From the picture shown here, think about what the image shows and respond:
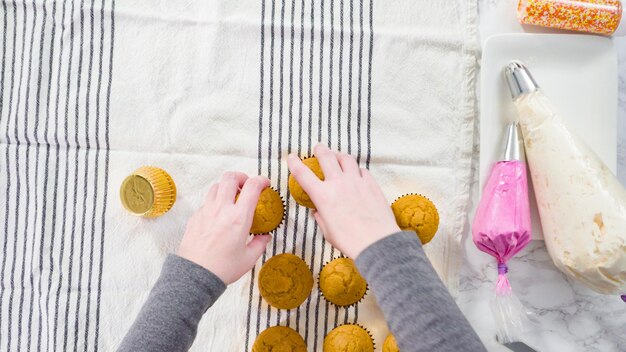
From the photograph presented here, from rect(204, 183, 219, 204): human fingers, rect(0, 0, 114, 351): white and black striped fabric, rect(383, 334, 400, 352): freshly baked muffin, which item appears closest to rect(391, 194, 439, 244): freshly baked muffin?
rect(383, 334, 400, 352): freshly baked muffin

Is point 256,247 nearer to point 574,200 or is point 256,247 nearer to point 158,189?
point 158,189

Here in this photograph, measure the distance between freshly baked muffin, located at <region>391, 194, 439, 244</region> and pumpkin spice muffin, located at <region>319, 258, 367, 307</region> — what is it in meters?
0.09

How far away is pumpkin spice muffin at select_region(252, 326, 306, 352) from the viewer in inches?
28.6

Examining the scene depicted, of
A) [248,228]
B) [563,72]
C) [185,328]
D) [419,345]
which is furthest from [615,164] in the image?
[185,328]

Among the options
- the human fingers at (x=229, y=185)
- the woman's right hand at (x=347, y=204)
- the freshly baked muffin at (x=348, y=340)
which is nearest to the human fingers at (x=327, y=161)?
the woman's right hand at (x=347, y=204)

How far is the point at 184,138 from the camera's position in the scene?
80cm

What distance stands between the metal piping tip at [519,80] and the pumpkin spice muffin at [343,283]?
33 cm

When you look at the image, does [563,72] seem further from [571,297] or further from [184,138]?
[184,138]

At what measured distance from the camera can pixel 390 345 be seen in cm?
73

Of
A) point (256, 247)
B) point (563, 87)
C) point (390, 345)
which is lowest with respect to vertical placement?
point (390, 345)

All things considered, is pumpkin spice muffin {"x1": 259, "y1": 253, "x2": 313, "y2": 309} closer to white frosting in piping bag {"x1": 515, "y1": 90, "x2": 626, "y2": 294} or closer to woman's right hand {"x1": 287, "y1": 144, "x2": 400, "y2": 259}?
woman's right hand {"x1": 287, "y1": 144, "x2": 400, "y2": 259}

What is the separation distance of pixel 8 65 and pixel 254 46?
0.35 meters

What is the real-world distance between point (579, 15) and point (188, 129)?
569mm

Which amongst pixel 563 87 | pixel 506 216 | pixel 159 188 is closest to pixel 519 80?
pixel 563 87
